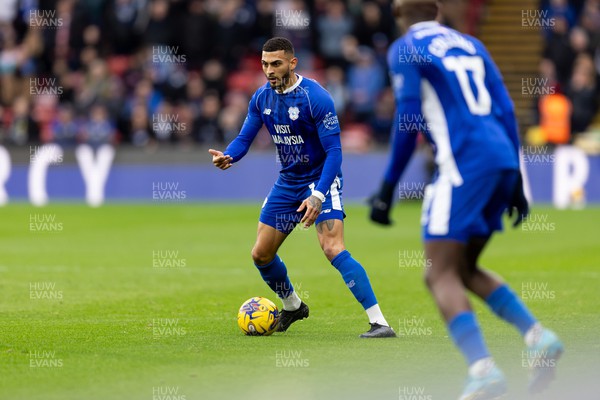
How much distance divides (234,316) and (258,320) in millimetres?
1210

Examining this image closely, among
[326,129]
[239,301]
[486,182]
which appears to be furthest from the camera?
[239,301]

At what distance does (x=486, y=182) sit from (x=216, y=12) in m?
21.4

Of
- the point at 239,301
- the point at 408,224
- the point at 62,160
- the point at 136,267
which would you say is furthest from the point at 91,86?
the point at 239,301

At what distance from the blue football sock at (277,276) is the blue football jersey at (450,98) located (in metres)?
3.15

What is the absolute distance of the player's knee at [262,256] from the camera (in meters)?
9.24

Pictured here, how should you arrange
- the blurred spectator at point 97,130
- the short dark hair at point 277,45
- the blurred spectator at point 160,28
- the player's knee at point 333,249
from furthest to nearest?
the blurred spectator at point 160,28 < the blurred spectator at point 97,130 < the player's knee at point 333,249 < the short dark hair at point 277,45

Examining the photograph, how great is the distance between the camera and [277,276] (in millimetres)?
9438

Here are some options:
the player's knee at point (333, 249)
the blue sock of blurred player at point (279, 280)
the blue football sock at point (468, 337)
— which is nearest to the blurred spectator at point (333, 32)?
the blue sock of blurred player at point (279, 280)

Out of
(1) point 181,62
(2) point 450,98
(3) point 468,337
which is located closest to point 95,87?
(1) point 181,62

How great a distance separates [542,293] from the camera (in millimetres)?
11711

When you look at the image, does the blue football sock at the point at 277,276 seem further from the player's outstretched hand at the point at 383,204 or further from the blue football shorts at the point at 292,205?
the player's outstretched hand at the point at 383,204

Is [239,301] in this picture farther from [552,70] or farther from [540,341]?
[552,70]

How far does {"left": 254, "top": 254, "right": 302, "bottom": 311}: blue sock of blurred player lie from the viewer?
30.8 feet

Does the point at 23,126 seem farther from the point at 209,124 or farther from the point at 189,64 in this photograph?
the point at 209,124
